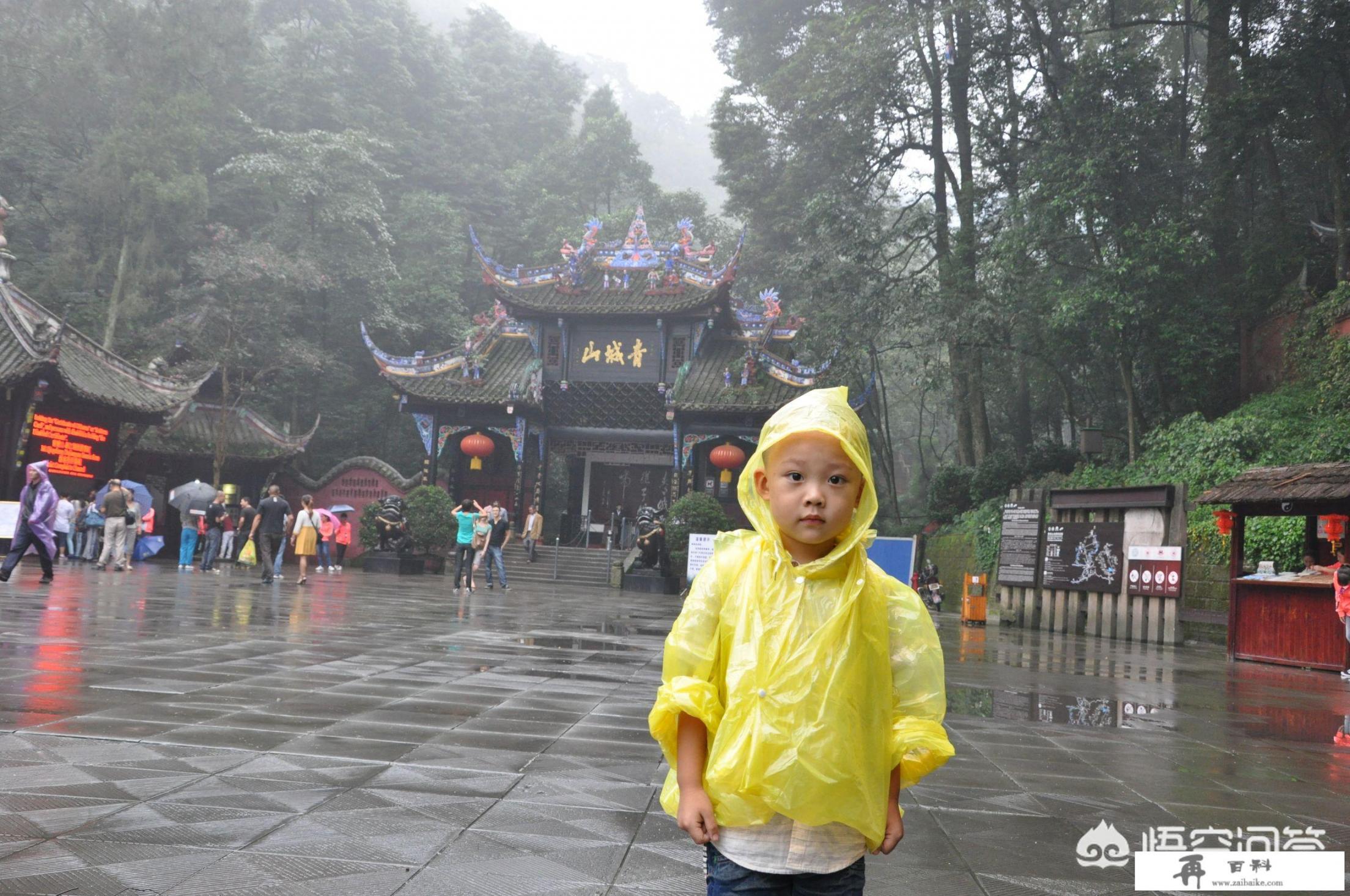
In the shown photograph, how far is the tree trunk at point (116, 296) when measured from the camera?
26.2 metres

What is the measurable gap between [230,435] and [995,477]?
18895 mm

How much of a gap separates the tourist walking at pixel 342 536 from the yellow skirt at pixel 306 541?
12.6ft

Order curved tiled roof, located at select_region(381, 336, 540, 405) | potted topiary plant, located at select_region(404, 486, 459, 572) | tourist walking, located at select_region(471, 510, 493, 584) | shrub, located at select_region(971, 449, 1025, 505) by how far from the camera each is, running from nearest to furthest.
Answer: tourist walking, located at select_region(471, 510, 493, 584) < potted topiary plant, located at select_region(404, 486, 459, 572) < shrub, located at select_region(971, 449, 1025, 505) < curved tiled roof, located at select_region(381, 336, 540, 405)

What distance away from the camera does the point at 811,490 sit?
196 centimetres

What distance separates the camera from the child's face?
6.44ft

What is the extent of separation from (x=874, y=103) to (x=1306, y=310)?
9980mm

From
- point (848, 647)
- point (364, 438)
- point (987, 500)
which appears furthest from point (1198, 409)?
point (364, 438)

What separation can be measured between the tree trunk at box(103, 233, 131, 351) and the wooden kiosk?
80.6 feet

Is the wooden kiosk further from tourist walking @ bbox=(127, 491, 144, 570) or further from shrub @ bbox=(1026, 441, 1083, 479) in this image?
tourist walking @ bbox=(127, 491, 144, 570)

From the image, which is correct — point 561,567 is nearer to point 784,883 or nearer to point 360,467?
point 360,467

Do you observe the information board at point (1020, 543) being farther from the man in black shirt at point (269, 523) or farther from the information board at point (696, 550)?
the man in black shirt at point (269, 523)

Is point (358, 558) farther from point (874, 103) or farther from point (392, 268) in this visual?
point (874, 103)

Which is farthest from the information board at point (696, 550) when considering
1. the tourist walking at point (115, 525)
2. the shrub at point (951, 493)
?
the shrub at point (951, 493)

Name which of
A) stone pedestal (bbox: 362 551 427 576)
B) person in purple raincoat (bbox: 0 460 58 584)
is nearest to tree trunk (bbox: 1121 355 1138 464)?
stone pedestal (bbox: 362 551 427 576)
